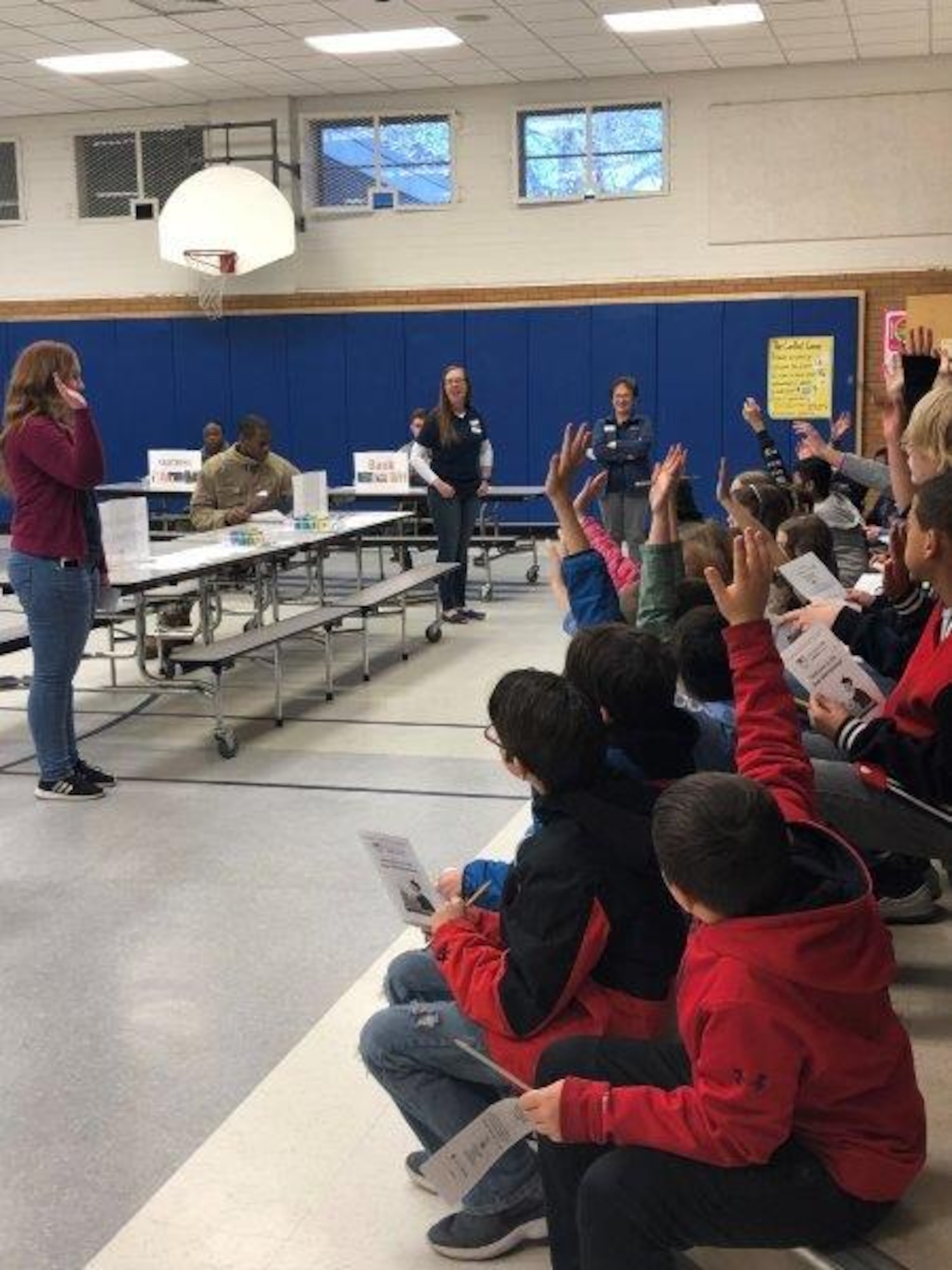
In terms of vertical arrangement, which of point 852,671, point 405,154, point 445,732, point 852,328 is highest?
point 405,154

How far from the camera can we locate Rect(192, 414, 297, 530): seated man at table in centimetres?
843

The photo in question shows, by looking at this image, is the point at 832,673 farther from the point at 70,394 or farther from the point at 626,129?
the point at 626,129

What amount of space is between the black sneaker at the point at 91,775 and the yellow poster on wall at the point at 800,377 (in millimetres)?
8789


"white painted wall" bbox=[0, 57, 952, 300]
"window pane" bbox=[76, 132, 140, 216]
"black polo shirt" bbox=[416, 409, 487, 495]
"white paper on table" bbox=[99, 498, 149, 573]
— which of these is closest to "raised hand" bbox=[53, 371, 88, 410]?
"white paper on table" bbox=[99, 498, 149, 573]

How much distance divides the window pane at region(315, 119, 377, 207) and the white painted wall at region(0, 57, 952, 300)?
0.57 ft

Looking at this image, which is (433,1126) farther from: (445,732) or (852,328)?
(852,328)

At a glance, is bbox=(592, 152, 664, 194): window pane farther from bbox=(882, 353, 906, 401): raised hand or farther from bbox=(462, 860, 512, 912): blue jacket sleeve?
bbox=(462, 860, 512, 912): blue jacket sleeve

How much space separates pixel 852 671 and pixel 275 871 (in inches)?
83.7

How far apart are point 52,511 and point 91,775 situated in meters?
1.04

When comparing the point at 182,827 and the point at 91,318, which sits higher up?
the point at 91,318

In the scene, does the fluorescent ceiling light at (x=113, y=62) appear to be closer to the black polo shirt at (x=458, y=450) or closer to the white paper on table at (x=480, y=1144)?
the black polo shirt at (x=458, y=450)

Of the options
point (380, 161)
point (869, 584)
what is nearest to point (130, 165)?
point (380, 161)

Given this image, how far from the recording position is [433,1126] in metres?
2.24

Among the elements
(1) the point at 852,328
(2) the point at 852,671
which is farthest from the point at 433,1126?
(1) the point at 852,328
